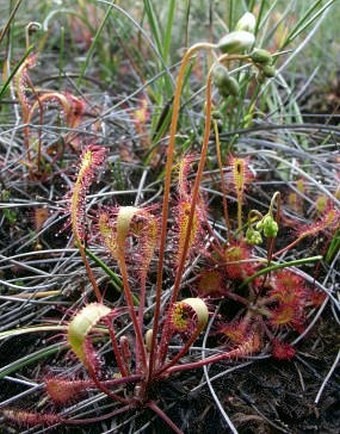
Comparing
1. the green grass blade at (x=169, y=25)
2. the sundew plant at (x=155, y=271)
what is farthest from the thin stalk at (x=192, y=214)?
the green grass blade at (x=169, y=25)

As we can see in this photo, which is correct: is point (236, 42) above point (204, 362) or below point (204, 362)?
above

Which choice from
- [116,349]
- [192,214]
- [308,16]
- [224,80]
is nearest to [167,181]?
[192,214]

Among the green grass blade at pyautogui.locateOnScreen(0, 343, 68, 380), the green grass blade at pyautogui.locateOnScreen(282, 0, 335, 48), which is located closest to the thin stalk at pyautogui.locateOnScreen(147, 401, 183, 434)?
the green grass blade at pyautogui.locateOnScreen(0, 343, 68, 380)

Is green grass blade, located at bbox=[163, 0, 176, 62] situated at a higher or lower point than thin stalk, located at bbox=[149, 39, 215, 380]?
higher

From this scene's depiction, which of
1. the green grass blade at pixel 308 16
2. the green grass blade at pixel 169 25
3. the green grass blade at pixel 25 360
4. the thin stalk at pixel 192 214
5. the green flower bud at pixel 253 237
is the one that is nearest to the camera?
the thin stalk at pixel 192 214

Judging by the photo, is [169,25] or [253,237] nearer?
[253,237]

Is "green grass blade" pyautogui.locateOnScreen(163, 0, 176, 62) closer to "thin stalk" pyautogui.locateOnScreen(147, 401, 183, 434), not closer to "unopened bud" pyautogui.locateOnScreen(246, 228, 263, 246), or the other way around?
"unopened bud" pyautogui.locateOnScreen(246, 228, 263, 246)

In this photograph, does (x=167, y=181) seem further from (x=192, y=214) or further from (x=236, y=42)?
(x=236, y=42)

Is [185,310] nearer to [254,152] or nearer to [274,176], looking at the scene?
[254,152]

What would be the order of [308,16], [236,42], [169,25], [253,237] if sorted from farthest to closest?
[169,25]
[308,16]
[253,237]
[236,42]

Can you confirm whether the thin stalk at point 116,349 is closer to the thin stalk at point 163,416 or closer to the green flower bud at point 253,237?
the thin stalk at point 163,416

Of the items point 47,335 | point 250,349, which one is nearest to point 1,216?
point 47,335
